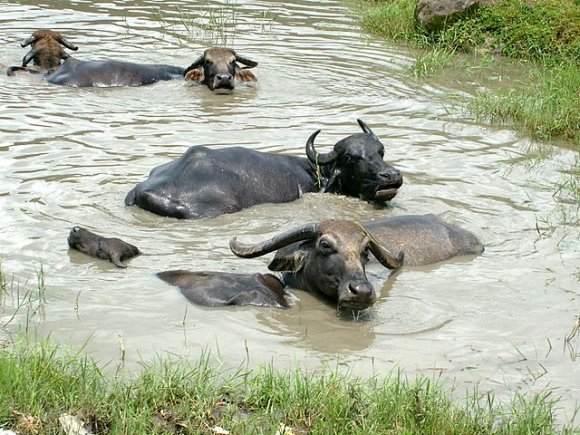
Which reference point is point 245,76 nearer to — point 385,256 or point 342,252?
point 385,256

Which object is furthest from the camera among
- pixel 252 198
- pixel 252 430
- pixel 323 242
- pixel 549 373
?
pixel 252 198

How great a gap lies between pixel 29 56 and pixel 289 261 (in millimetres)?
7622

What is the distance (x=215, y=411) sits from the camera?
4.53 m

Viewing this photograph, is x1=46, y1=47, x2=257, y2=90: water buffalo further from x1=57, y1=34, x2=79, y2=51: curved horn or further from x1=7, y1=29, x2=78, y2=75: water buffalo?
x1=57, y1=34, x2=79, y2=51: curved horn

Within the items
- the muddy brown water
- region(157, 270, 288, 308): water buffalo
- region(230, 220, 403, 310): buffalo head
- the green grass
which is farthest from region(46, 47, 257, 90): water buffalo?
region(157, 270, 288, 308): water buffalo

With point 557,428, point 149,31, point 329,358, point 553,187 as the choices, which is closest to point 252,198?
point 553,187

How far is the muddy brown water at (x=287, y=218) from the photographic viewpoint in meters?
5.45

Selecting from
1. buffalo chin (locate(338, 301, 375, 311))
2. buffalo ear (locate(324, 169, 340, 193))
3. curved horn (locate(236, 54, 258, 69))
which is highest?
curved horn (locate(236, 54, 258, 69))

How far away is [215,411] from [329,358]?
1.00m

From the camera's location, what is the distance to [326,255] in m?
6.23

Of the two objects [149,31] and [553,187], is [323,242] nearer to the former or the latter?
[553,187]

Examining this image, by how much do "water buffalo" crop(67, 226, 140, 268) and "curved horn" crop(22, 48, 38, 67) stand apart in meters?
6.61

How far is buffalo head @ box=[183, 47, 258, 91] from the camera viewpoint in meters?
12.2

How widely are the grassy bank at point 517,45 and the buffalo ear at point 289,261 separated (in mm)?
4431
